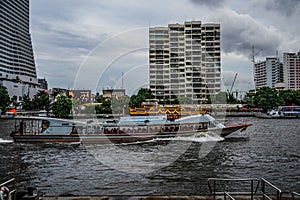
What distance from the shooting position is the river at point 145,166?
62.9 feet

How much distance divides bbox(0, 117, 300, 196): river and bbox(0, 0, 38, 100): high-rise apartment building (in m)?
130

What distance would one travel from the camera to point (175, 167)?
24.3 m

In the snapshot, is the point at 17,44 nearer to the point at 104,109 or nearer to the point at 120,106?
the point at 104,109

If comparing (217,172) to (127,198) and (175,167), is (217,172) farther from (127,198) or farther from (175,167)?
(127,198)

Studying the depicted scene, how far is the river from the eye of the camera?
62.9 feet

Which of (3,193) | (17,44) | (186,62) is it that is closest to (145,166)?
(3,193)

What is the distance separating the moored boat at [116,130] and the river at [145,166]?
6.41 feet

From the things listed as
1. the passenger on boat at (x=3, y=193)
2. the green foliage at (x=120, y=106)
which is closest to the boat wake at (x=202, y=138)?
the passenger on boat at (x=3, y=193)

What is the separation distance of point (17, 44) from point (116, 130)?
536 feet

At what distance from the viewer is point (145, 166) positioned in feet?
81.4

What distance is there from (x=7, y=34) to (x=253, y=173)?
180641 mm

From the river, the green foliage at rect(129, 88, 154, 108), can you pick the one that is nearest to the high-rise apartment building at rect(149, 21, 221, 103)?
the green foliage at rect(129, 88, 154, 108)

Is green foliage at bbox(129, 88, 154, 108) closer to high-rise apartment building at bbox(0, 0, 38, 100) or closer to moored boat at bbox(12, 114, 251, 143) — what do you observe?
moored boat at bbox(12, 114, 251, 143)

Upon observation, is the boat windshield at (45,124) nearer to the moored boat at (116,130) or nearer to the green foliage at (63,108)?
the moored boat at (116,130)
